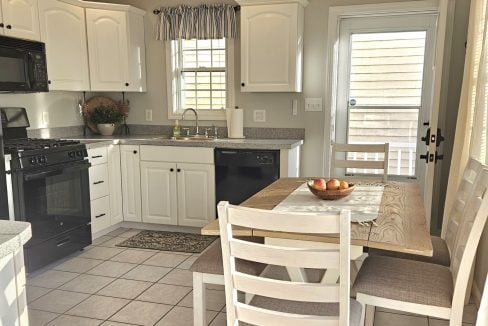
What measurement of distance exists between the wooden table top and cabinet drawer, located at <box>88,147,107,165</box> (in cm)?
197

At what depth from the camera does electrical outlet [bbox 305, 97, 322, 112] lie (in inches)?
159

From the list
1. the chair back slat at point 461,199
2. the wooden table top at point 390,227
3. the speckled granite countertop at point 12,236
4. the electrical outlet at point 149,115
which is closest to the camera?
the speckled granite countertop at point 12,236

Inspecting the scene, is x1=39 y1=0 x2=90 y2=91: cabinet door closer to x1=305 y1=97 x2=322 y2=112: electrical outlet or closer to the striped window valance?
the striped window valance

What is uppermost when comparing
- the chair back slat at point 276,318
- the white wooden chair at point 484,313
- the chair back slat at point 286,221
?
the chair back slat at point 286,221

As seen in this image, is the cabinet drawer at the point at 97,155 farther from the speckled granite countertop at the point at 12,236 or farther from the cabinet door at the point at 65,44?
the speckled granite countertop at the point at 12,236

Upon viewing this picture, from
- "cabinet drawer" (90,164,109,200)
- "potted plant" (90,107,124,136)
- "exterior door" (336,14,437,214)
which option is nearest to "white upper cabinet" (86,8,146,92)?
"potted plant" (90,107,124,136)

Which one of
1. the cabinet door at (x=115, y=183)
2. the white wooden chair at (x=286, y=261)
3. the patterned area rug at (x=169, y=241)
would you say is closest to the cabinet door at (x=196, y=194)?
the patterned area rug at (x=169, y=241)

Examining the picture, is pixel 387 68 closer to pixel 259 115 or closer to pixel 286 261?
pixel 259 115

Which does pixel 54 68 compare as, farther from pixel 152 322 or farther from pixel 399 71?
pixel 399 71

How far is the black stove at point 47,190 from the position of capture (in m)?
2.98

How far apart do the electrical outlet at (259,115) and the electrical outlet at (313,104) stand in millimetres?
440

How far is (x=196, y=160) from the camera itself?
392cm

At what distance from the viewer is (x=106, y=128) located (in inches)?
176

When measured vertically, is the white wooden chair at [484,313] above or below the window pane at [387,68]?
below
